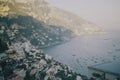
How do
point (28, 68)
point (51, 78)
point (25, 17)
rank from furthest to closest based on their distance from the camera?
point (25, 17) < point (28, 68) < point (51, 78)

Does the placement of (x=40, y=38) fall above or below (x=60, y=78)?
below

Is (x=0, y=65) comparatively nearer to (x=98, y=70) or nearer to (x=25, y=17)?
(x=98, y=70)

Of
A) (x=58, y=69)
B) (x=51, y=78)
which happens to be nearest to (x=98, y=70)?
(x=58, y=69)

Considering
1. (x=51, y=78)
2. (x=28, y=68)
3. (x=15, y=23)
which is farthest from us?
(x=15, y=23)

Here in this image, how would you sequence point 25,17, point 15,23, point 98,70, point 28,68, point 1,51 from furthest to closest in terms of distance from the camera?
1. point 25,17
2. point 15,23
3. point 98,70
4. point 1,51
5. point 28,68

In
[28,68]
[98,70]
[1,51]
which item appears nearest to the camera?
[28,68]

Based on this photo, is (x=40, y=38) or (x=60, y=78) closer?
(x=60, y=78)

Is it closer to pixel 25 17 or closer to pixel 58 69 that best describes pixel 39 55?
pixel 58 69

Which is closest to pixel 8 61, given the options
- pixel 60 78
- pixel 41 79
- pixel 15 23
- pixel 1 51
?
pixel 1 51

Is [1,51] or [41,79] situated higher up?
[1,51]
